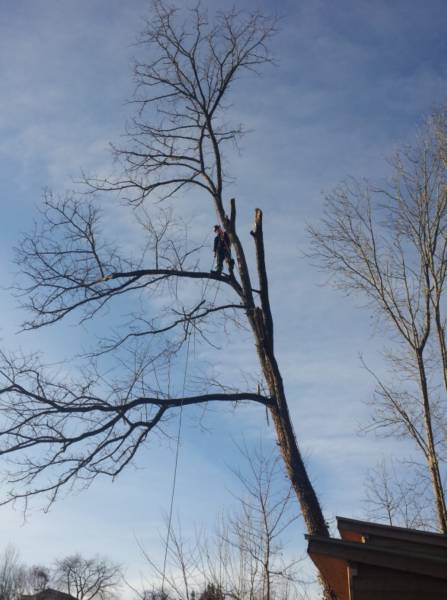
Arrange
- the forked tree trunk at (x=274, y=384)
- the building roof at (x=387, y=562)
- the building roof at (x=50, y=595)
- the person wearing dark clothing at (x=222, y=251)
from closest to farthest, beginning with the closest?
the building roof at (x=387, y=562), the forked tree trunk at (x=274, y=384), the person wearing dark clothing at (x=222, y=251), the building roof at (x=50, y=595)

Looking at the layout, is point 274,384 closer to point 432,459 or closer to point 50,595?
point 432,459

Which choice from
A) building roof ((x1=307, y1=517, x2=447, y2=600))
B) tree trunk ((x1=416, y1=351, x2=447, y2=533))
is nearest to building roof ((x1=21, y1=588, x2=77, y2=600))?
tree trunk ((x1=416, y1=351, x2=447, y2=533))

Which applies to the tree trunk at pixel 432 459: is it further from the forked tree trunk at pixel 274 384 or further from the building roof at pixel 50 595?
the building roof at pixel 50 595

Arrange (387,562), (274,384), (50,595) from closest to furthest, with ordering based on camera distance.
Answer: (387,562), (274,384), (50,595)

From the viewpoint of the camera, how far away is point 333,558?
22.1 ft

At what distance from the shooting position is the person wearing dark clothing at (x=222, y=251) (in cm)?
1002

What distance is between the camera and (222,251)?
10.1 meters

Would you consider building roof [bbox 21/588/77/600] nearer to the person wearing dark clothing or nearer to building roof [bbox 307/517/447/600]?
the person wearing dark clothing

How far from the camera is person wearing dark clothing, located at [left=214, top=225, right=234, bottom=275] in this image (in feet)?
32.9

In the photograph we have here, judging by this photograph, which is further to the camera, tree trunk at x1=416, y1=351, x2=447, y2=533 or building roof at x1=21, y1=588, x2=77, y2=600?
building roof at x1=21, y1=588, x2=77, y2=600

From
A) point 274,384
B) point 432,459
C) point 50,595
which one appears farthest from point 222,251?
point 50,595

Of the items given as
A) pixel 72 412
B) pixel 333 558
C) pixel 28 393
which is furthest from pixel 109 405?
pixel 333 558

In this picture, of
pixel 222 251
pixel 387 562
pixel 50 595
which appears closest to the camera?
pixel 387 562

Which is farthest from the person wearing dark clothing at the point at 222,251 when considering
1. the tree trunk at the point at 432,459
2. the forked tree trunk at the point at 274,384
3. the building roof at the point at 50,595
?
the building roof at the point at 50,595
